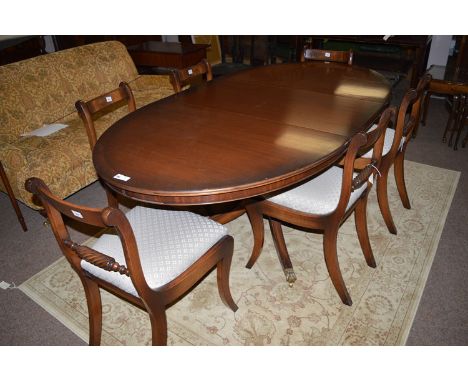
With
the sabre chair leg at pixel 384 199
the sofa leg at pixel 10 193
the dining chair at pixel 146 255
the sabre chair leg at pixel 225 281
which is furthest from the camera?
the sofa leg at pixel 10 193

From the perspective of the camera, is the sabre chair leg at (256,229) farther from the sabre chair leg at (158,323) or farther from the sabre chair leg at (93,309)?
the sabre chair leg at (93,309)

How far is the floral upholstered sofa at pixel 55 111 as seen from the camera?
2.26 metres

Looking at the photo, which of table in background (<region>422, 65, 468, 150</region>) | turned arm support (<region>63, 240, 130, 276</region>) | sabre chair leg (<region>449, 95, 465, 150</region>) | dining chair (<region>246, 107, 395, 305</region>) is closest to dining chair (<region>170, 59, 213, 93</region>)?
dining chair (<region>246, 107, 395, 305</region>)

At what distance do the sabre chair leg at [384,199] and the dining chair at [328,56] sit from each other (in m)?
1.12

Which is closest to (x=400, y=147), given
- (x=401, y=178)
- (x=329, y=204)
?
(x=401, y=178)

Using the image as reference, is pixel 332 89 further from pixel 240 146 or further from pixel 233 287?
pixel 233 287

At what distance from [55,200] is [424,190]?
2429mm

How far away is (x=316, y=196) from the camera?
1664 mm

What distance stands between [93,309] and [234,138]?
0.94 m

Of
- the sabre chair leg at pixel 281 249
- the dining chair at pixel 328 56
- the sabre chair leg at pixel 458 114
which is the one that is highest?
the dining chair at pixel 328 56

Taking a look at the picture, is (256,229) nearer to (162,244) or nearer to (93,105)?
(162,244)

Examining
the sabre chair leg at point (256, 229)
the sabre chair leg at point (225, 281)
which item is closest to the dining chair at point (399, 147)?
the sabre chair leg at point (256, 229)

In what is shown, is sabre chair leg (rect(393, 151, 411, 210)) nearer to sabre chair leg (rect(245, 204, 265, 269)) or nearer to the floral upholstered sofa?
sabre chair leg (rect(245, 204, 265, 269))
